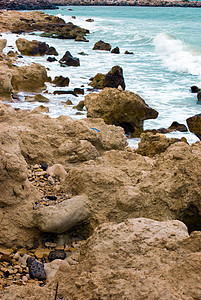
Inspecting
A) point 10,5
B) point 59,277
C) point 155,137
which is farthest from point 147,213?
point 10,5

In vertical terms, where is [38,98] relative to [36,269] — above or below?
below

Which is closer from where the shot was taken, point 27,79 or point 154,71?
point 27,79

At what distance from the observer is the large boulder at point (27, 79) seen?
35.2 feet

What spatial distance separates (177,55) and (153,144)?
51.4 feet

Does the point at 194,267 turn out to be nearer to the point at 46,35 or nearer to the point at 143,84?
the point at 143,84

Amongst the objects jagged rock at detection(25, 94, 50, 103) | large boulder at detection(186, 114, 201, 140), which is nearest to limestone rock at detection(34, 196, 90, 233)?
large boulder at detection(186, 114, 201, 140)

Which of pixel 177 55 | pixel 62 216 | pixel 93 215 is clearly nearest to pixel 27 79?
pixel 93 215

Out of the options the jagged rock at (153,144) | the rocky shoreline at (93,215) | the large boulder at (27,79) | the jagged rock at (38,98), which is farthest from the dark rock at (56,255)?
the large boulder at (27,79)

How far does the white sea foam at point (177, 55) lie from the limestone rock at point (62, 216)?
49.7 ft

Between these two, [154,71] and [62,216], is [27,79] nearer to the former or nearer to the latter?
[154,71]

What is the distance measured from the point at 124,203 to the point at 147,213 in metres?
0.26

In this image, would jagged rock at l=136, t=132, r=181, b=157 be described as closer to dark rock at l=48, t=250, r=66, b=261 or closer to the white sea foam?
dark rock at l=48, t=250, r=66, b=261

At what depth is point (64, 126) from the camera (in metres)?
5.04

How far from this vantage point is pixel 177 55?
66.0 feet
